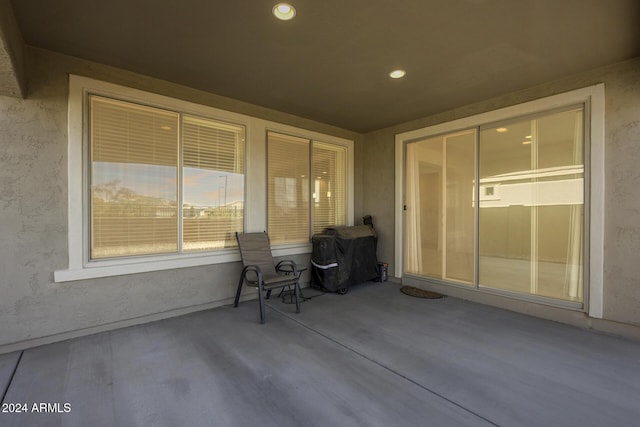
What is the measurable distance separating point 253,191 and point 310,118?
163 cm

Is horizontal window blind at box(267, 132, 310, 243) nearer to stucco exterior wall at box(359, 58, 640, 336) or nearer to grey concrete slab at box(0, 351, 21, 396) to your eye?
grey concrete slab at box(0, 351, 21, 396)

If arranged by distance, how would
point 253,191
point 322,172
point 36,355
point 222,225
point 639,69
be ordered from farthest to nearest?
point 322,172 → point 253,191 → point 222,225 → point 639,69 → point 36,355

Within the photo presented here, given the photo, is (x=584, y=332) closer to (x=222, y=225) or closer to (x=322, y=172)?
(x=322, y=172)

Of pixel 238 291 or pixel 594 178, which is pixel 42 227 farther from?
pixel 594 178

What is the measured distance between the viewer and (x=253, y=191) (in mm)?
4137

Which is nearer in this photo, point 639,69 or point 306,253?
point 639,69

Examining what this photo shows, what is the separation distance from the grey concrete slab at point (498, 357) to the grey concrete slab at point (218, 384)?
0.80ft

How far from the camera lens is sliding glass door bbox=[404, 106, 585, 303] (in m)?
3.33

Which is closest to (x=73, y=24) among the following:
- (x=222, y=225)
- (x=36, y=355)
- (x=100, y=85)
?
(x=100, y=85)

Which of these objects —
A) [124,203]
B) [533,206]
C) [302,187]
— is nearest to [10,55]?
[124,203]

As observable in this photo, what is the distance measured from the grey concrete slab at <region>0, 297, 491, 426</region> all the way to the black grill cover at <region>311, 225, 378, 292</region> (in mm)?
1531

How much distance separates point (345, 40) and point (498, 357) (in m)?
3.12

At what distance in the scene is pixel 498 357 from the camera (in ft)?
8.21

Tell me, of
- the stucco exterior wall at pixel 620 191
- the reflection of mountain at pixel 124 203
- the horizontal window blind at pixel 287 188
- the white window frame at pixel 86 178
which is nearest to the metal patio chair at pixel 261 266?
the white window frame at pixel 86 178
